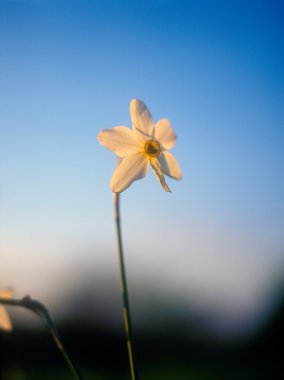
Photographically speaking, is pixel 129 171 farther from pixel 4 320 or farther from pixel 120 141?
pixel 4 320

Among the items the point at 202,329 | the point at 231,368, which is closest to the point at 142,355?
the point at 202,329

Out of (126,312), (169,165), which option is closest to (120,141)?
(169,165)

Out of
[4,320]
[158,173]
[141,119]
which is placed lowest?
[4,320]

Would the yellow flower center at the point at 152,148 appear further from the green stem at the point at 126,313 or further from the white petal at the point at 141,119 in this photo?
the green stem at the point at 126,313

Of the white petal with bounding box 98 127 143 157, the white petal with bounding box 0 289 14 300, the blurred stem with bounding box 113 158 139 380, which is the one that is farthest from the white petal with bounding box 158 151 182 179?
the white petal with bounding box 0 289 14 300

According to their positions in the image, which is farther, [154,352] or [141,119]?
[154,352]

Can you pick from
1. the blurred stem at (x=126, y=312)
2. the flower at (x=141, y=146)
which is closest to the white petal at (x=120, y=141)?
the flower at (x=141, y=146)
